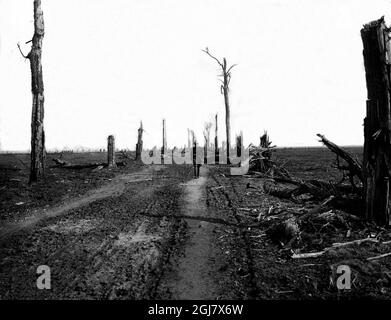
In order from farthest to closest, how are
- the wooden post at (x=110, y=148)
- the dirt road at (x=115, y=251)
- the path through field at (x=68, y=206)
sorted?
the wooden post at (x=110, y=148) → the path through field at (x=68, y=206) → the dirt road at (x=115, y=251)

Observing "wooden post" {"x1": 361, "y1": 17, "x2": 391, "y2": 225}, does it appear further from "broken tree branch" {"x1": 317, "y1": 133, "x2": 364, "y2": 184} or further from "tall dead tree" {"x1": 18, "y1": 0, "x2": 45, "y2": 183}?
"tall dead tree" {"x1": 18, "y1": 0, "x2": 45, "y2": 183}

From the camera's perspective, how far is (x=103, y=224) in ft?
26.3

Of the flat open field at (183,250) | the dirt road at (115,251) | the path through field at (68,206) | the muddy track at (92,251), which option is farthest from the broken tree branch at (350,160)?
the path through field at (68,206)

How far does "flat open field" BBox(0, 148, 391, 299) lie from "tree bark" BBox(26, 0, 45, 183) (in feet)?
10.6

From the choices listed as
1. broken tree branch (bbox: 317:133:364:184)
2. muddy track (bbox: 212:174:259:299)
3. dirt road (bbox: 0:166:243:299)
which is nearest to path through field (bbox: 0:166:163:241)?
dirt road (bbox: 0:166:243:299)

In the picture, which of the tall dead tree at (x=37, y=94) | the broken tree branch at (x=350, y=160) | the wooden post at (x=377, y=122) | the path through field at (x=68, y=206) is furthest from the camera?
the tall dead tree at (x=37, y=94)

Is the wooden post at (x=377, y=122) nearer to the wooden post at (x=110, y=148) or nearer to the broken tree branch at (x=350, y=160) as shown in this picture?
the broken tree branch at (x=350, y=160)

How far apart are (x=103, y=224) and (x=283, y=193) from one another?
6415 mm

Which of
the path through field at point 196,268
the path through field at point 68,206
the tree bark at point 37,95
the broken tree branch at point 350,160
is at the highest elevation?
the tree bark at point 37,95

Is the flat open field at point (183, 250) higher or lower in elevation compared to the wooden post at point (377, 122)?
lower

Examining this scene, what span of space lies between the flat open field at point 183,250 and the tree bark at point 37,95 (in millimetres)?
3220

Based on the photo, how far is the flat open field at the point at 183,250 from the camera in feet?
14.9

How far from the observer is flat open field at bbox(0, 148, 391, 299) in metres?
4.53

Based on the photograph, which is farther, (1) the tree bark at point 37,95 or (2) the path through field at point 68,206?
(1) the tree bark at point 37,95
